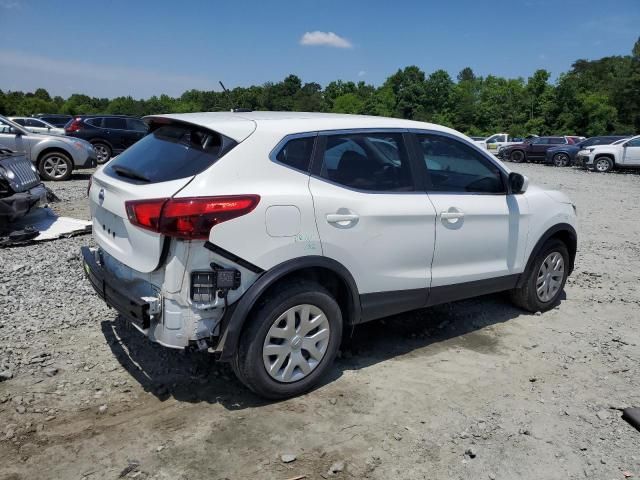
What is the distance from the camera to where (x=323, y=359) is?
3652mm

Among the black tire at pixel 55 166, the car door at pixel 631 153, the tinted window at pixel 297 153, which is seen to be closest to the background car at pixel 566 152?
the car door at pixel 631 153

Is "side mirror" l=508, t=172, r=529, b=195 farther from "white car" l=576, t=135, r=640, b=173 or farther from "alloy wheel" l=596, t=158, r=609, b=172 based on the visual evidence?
"alloy wheel" l=596, t=158, r=609, b=172

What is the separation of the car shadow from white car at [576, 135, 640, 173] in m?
21.7

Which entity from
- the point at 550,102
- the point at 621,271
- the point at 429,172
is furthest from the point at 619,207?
the point at 550,102

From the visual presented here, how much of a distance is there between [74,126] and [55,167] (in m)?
5.63

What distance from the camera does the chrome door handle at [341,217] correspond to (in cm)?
347

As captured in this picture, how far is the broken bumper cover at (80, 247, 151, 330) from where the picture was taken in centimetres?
317

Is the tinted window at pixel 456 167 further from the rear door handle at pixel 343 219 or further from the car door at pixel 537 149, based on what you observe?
the car door at pixel 537 149

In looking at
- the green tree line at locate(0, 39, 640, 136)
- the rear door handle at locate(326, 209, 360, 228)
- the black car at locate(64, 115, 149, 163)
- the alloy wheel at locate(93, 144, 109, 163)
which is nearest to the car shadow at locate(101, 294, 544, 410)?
the rear door handle at locate(326, 209, 360, 228)

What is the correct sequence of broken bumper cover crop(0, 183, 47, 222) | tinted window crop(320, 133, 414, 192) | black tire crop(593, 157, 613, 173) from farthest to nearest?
1. black tire crop(593, 157, 613, 173)
2. broken bumper cover crop(0, 183, 47, 222)
3. tinted window crop(320, 133, 414, 192)

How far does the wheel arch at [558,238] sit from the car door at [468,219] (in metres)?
0.17

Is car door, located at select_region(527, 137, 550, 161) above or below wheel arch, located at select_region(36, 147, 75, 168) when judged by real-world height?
above

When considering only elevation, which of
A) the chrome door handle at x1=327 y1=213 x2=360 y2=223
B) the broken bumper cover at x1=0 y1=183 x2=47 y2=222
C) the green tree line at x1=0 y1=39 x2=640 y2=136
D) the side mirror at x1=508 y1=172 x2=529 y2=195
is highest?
the green tree line at x1=0 y1=39 x2=640 y2=136

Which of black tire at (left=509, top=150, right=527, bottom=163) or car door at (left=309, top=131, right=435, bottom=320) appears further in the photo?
black tire at (left=509, top=150, right=527, bottom=163)
